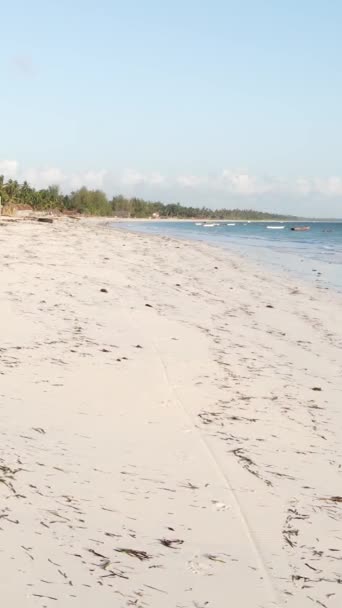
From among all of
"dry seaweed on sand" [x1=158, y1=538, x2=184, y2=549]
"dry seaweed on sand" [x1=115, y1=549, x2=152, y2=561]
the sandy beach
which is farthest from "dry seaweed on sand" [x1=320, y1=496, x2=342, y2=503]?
"dry seaweed on sand" [x1=115, y1=549, x2=152, y2=561]

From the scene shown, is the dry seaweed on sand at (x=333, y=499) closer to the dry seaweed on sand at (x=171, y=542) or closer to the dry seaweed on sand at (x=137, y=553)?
the dry seaweed on sand at (x=171, y=542)

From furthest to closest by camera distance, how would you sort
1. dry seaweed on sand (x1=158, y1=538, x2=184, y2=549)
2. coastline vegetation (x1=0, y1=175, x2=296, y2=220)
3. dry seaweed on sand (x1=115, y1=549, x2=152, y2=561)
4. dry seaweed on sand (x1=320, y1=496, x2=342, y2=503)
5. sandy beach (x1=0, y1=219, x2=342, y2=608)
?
coastline vegetation (x1=0, y1=175, x2=296, y2=220) < dry seaweed on sand (x1=320, y1=496, x2=342, y2=503) < dry seaweed on sand (x1=158, y1=538, x2=184, y2=549) < dry seaweed on sand (x1=115, y1=549, x2=152, y2=561) < sandy beach (x1=0, y1=219, x2=342, y2=608)

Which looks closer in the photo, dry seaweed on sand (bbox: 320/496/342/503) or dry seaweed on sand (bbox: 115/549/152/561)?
dry seaweed on sand (bbox: 115/549/152/561)

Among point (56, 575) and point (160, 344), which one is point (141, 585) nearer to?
point (56, 575)

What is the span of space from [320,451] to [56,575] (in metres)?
2.19

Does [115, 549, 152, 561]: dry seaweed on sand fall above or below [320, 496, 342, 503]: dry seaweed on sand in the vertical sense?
above

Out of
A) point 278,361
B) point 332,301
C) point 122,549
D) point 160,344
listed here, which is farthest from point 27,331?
point 332,301

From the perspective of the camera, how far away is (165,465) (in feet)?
11.3

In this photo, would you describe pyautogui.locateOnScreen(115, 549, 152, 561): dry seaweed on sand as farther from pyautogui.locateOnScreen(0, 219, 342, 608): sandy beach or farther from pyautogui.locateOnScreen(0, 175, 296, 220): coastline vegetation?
pyautogui.locateOnScreen(0, 175, 296, 220): coastline vegetation

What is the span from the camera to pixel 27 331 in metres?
6.54

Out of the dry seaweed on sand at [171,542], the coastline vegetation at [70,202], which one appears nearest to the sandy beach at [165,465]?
the dry seaweed on sand at [171,542]

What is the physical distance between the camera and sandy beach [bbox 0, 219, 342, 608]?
2.34m

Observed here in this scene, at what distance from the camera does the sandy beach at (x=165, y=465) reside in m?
2.34

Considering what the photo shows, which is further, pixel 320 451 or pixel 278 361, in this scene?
pixel 278 361
